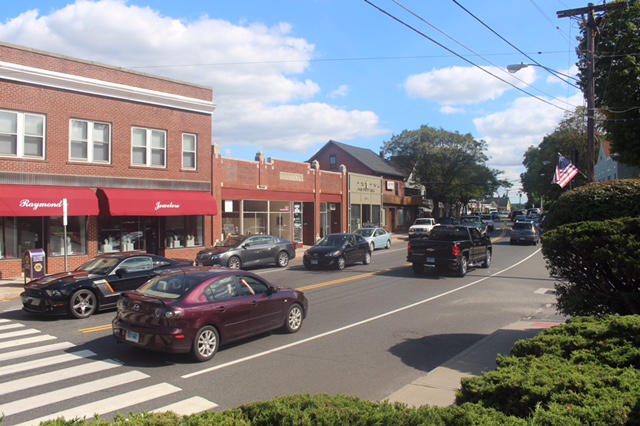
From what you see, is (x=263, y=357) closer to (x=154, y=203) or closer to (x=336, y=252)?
(x=336, y=252)

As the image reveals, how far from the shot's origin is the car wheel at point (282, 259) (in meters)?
21.6

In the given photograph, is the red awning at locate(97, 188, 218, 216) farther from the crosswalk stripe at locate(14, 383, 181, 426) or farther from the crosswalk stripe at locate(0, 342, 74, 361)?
the crosswalk stripe at locate(14, 383, 181, 426)

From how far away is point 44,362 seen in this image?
784cm

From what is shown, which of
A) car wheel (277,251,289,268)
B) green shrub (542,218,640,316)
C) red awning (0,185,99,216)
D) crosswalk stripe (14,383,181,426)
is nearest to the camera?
crosswalk stripe (14,383,181,426)

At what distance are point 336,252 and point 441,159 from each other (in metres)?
37.3

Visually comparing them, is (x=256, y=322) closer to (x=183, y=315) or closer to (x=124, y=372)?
(x=183, y=315)

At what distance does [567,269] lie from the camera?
7793 mm

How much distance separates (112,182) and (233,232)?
819 cm

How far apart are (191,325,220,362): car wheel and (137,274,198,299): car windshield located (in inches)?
28.0

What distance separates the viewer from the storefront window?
1955cm

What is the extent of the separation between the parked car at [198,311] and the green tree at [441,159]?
4746cm

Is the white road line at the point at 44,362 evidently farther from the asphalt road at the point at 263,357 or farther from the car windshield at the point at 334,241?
the car windshield at the point at 334,241

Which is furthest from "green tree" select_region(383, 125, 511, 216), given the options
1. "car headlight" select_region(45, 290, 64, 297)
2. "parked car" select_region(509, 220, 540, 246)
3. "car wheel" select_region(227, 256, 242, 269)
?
"car headlight" select_region(45, 290, 64, 297)

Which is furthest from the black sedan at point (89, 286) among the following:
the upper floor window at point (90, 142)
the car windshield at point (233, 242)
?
the upper floor window at point (90, 142)
